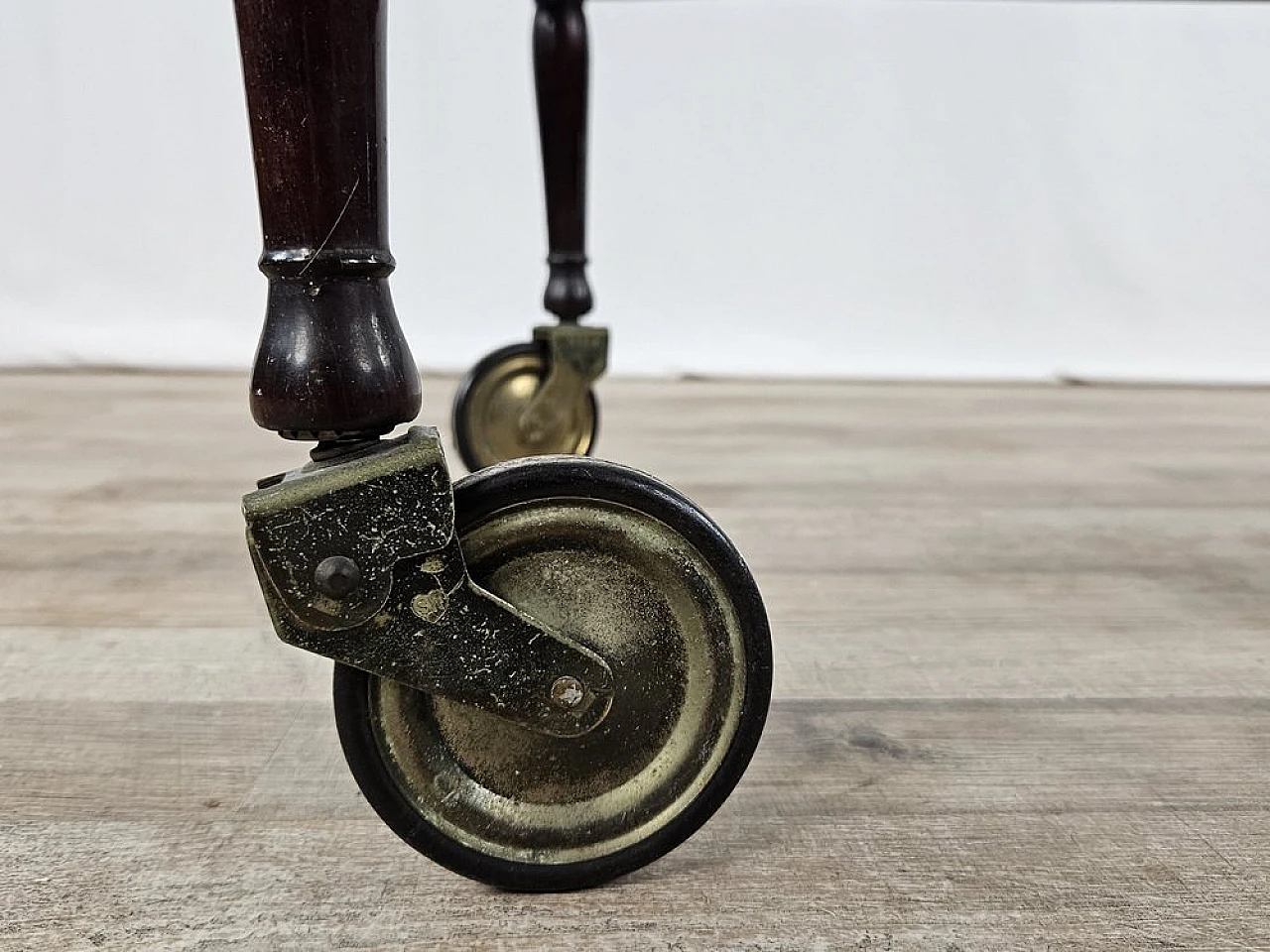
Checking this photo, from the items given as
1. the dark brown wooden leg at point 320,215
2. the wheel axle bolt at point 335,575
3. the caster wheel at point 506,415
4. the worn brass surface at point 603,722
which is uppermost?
the dark brown wooden leg at point 320,215

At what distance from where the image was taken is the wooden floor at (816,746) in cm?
39

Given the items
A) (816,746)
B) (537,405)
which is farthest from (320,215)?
(537,405)

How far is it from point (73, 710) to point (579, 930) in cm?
29

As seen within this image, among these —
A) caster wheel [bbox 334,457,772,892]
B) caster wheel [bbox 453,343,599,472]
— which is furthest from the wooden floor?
caster wheel [bbox 453,343,599,472]

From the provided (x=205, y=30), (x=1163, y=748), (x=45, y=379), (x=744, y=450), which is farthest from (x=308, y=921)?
(x=205, y=30)

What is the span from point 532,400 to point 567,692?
0.53 metres

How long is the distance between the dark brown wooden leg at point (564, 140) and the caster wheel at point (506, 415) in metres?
0.05

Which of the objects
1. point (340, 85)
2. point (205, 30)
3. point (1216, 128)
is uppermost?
point (340, 85)

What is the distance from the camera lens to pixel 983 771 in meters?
0.50

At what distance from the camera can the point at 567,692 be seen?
396 mm

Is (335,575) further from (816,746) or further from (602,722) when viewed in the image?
(816,746)

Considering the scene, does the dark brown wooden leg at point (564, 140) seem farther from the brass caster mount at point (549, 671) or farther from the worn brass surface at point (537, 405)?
the brass caster mount at point (549, 671)

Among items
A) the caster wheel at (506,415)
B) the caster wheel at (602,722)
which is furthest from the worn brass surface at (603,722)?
the caster wheel at (506,415)

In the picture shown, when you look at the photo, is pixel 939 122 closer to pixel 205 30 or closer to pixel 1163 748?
pixel 205 30
